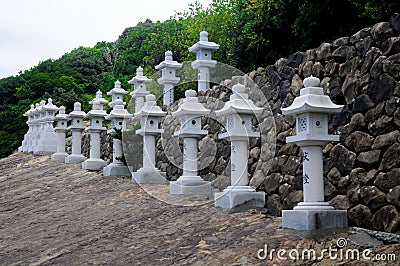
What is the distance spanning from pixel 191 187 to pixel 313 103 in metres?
3.26

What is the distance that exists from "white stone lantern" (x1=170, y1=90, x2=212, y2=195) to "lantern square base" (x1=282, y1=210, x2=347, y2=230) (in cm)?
281

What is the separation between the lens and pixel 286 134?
7.34 metres

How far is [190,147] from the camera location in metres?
8.30

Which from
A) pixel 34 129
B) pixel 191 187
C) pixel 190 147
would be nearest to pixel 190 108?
pixel 190 147

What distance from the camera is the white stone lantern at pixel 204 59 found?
10766mm

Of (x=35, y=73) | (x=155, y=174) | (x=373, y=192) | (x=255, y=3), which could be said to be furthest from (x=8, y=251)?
(x=35, y=73)

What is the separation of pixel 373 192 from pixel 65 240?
4.13 meters

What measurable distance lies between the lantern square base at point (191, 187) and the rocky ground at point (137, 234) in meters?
Result: 0.45

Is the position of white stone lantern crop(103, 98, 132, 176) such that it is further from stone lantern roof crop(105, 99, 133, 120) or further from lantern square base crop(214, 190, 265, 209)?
lantern square base crop(214, 190, 265, 209)

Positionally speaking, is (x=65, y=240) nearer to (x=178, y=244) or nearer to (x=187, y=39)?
(x=178, y=244)

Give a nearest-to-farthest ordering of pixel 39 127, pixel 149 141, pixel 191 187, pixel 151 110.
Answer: pixel 191 187 → pixel 151 110 → pixel 149 141 → pixel 39 127

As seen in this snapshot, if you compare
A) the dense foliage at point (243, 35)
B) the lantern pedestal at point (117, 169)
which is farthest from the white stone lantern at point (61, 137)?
the dense foliage at point (243, 35)

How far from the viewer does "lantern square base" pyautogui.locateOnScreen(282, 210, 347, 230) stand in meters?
5.28

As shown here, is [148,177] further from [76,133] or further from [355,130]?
[355,130]
